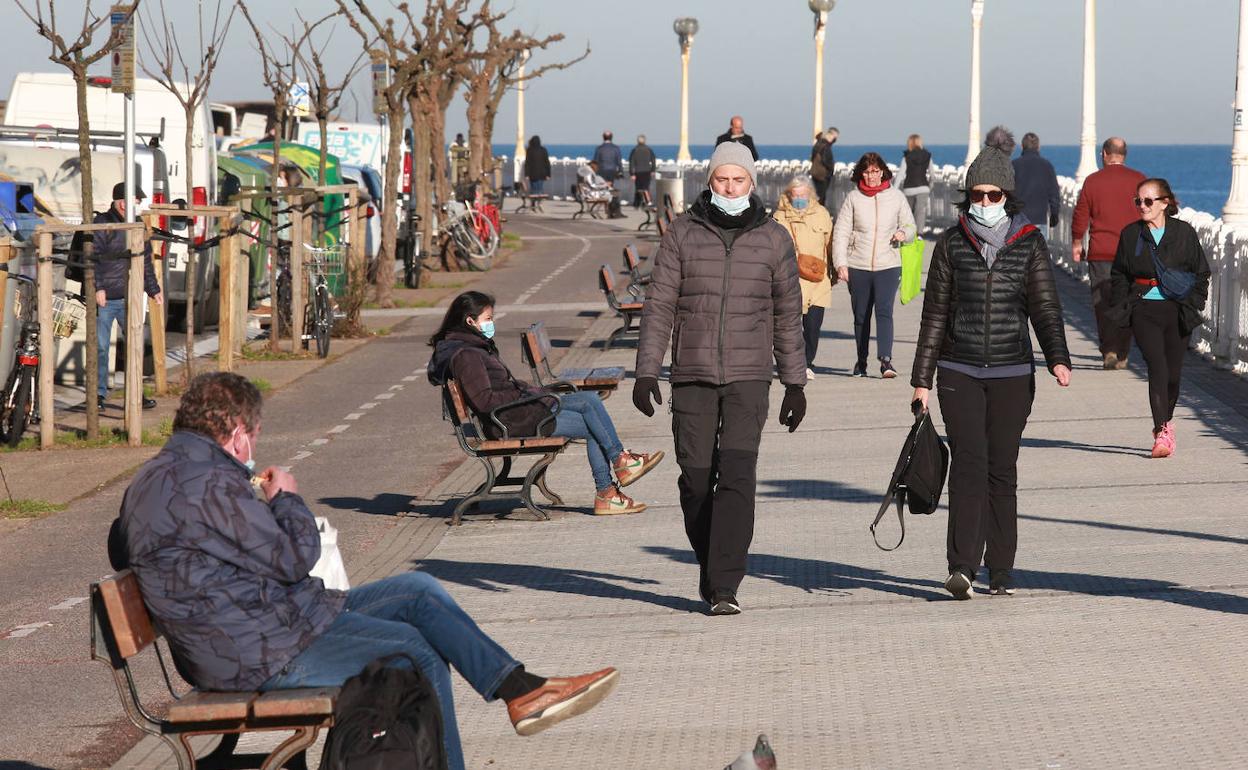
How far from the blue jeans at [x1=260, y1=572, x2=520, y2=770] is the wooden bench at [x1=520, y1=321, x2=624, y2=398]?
6.47 metres

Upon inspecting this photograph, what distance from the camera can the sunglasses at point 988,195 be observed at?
8.17 m

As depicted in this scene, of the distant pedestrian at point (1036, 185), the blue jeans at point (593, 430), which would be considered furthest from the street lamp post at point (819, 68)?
the blue jeans at point (593, 430)

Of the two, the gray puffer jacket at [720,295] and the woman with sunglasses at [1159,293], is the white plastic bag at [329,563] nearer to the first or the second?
the gray puffer jacket at [720,295]

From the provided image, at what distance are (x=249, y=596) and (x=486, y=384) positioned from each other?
5.62m

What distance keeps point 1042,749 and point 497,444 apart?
5.44 m

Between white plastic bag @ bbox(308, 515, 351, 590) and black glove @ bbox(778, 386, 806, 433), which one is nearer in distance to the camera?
white plastic bag @ bbox(308, 515, 351, 590)

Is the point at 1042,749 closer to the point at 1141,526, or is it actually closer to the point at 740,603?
the point at 740,603

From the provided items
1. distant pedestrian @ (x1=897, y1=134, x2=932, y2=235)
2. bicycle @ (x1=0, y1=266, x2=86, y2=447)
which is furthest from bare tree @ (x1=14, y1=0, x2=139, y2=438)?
distant pedestrian @ (x1=897, y1=134, x2=932, y2=235)

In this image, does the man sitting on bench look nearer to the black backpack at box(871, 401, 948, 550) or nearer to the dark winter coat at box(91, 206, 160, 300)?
the black backpack at box(871, 401, 948, 550)

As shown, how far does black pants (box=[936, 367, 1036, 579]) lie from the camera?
8188mm

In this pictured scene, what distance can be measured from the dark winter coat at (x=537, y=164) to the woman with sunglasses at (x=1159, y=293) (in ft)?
140

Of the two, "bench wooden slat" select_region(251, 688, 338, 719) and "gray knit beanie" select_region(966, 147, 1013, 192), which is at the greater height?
"gray knit beanie" select_region(966, 147, 1013, 192)

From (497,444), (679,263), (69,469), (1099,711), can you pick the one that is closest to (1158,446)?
(497,444)

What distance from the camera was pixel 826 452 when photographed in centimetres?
1296
